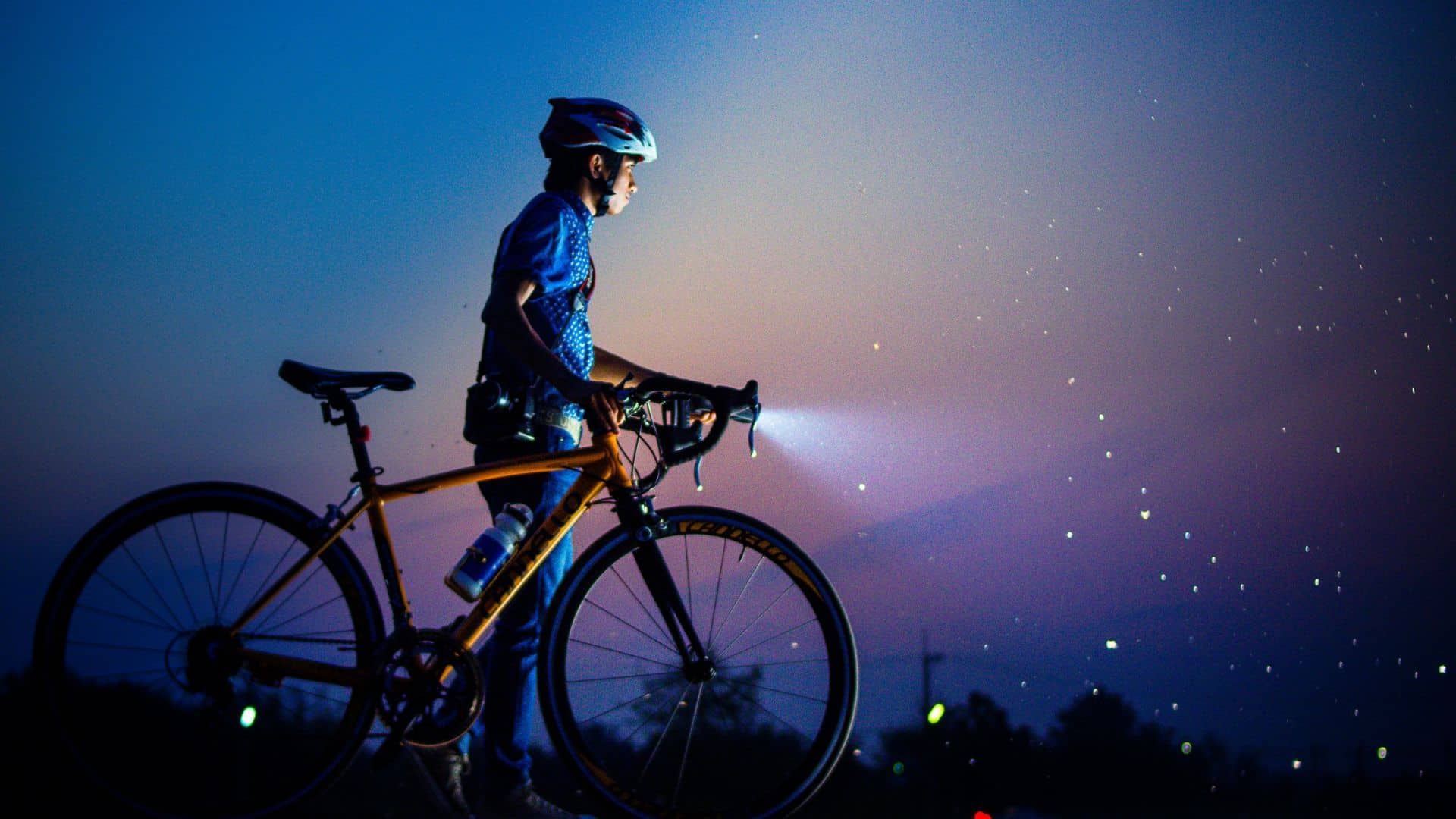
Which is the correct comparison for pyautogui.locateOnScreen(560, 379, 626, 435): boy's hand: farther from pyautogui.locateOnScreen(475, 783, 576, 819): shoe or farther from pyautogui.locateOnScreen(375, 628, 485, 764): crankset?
pyautogui.locateOnScreen(475, 783, 576, 819): shoe

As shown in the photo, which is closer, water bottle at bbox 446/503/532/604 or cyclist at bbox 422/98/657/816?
water bottle at bbox 446/503/532/604

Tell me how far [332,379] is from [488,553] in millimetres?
738

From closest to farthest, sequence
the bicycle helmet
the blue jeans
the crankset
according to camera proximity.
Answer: the crankset → the blue jeans → the bicycle helmet

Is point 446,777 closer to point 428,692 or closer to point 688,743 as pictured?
point 428,692

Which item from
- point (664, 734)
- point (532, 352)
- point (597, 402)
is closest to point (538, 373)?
point (532, 352)

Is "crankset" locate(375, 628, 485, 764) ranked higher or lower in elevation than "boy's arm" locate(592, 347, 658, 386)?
lower

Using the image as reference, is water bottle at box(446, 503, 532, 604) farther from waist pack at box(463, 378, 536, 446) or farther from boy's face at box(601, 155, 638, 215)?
boy's face at box(601, 155, 638, 215)

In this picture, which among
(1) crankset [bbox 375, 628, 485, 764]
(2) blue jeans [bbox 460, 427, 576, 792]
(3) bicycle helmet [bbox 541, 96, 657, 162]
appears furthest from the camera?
(3) bicycle helmet [bbox 541, 96, 657, 162]

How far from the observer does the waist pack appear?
11.2 feet

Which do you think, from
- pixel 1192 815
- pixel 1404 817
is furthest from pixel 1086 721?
pixel 1404 817

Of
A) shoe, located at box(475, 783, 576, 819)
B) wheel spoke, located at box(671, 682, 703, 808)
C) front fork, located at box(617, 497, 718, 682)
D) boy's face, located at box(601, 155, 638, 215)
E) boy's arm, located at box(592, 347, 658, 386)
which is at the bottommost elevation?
shoe, located at box(475, 783, 576, 819)

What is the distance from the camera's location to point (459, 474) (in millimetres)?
3203

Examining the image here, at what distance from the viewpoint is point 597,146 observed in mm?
3760

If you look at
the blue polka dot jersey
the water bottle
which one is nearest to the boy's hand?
the blue polka dot jersey
